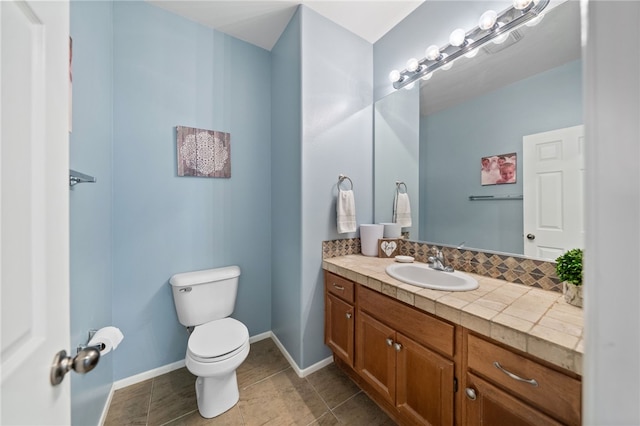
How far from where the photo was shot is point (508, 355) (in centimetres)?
80

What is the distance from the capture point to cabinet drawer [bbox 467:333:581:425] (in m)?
0.68

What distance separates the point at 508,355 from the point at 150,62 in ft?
8.58

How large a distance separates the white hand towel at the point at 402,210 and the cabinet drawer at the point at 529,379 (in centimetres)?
103

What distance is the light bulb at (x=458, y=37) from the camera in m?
1.40

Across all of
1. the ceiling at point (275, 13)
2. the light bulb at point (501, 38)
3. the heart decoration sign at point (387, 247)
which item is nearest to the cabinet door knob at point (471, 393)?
the heart decoration sign at point (387, 247)

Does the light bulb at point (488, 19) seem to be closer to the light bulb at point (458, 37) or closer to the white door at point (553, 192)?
the light bulb at point (458, 37)

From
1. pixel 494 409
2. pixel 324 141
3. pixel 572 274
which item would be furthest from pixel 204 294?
pixel 572 274

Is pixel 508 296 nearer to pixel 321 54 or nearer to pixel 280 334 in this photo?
pixel 280 334

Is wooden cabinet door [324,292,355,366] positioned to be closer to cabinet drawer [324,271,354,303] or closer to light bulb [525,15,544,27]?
cabinet drawer [324,271,354,303]

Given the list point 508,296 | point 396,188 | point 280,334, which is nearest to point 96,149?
point 280,334

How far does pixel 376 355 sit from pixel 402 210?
1.07 metres

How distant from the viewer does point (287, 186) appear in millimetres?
1835

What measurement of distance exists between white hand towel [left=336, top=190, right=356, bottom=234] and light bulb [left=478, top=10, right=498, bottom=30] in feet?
4.08

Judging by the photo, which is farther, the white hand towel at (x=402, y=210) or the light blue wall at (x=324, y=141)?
the white hand towel at (x=402, y=210)
